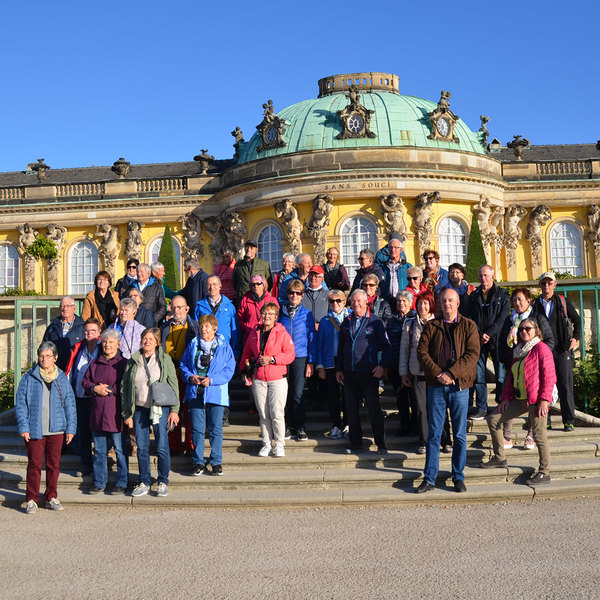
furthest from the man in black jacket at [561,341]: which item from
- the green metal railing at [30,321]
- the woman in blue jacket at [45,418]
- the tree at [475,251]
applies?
the tree at [475,251]

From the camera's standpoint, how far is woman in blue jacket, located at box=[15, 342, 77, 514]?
8.11 metres

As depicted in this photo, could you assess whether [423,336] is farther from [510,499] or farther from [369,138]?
[369,138]

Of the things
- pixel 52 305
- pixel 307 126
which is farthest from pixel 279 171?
pixel 52 305

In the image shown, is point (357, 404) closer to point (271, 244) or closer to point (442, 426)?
point (442, 426)

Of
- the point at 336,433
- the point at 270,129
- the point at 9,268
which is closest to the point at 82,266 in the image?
the point at 9,268

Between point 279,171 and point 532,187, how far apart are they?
11589mm

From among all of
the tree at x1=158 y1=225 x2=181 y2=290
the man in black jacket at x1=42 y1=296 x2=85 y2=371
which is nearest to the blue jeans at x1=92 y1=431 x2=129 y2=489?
the man in black jacket at x1=42 y1=296 x2=85 y2=371

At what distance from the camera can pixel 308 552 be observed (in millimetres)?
6367

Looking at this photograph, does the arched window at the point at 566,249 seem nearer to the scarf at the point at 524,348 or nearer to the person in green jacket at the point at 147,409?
the scarf at the point at 524,348

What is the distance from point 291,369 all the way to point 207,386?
143cm

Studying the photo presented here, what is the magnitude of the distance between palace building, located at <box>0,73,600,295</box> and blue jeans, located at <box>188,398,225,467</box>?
21499 mm

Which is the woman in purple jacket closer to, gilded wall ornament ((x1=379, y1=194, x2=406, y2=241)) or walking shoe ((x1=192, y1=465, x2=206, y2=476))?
walking shoe ((x1=192, y1=465, x2=206, y2=476))

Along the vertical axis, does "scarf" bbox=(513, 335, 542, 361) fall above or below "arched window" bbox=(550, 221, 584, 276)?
below

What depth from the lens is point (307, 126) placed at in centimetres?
3159
